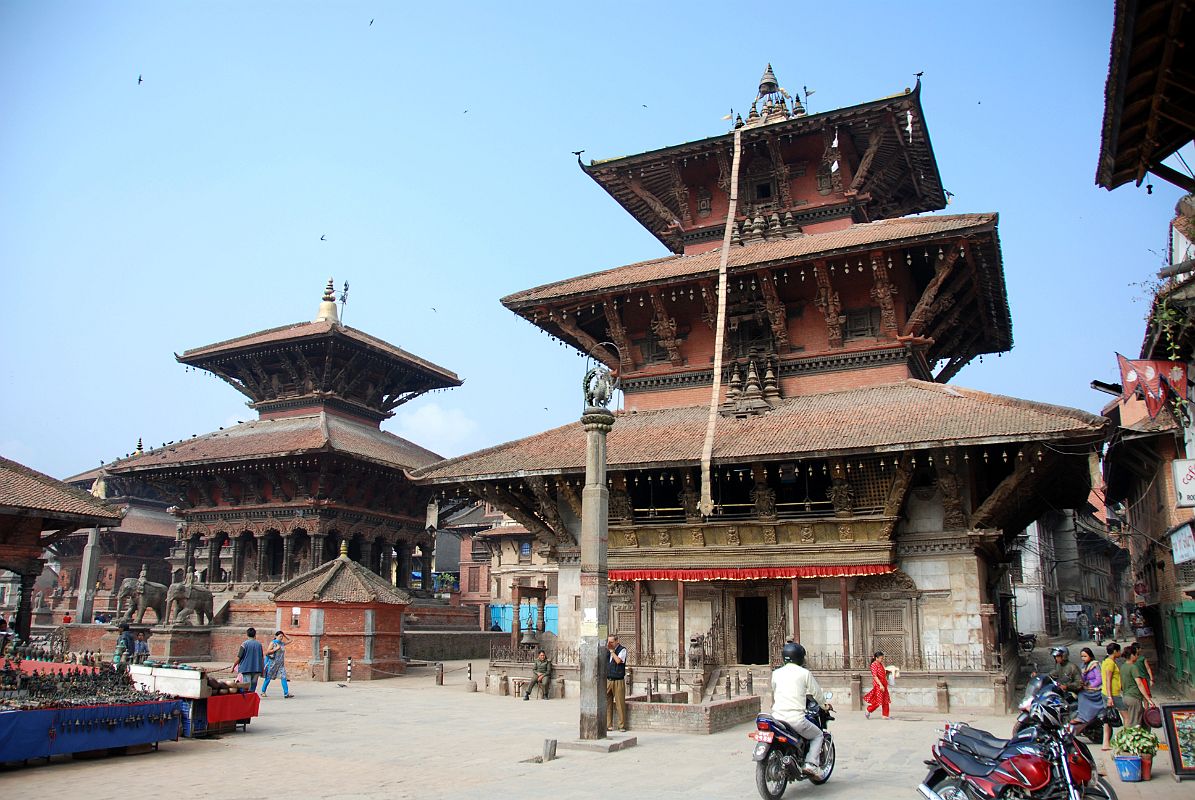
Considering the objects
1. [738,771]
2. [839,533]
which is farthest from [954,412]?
[738,771]

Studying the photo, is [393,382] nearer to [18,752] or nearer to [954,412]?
[954,412]

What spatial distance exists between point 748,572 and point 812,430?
3438 millimetres

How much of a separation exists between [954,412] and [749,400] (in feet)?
16.0

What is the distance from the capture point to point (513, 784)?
10.1 metres

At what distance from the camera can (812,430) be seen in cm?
1967

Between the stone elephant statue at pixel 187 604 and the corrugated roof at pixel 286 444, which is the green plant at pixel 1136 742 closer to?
the stone elephant statue at pixel 187 604

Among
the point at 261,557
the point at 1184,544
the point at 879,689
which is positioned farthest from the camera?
the point at 261,557

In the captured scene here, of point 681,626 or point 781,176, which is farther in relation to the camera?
point 781,176

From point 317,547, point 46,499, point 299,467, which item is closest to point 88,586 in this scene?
point 317,547

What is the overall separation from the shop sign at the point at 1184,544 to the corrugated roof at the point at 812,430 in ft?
6.99

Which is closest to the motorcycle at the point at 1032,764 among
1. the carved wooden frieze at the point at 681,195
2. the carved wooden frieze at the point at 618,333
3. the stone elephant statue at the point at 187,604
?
the carved wooden frieze at the point at 618,333

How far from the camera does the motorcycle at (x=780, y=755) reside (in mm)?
9086

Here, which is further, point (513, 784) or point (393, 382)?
point (393, 382)

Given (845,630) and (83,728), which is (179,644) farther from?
(845,630)
